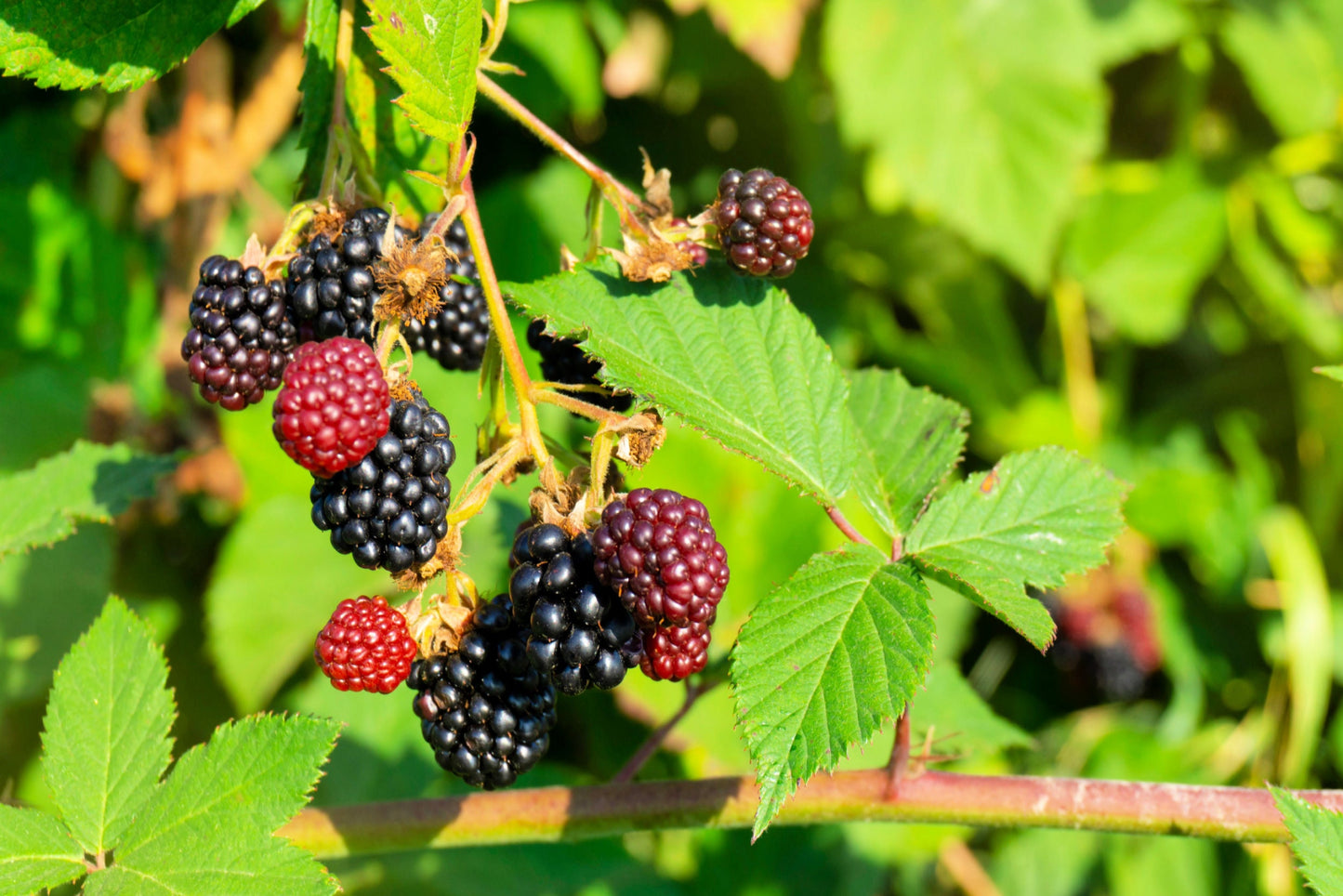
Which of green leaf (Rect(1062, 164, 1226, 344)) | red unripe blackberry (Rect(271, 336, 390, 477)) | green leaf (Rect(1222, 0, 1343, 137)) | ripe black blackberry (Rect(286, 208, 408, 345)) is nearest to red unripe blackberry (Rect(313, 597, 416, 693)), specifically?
red unripe blackberry (Rect(271, 336, 390, 477))

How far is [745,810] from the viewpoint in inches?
49.1

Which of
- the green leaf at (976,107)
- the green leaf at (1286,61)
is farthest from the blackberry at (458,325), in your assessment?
the green leaf at (1286,61)

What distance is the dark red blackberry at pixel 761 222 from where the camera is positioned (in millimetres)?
1106

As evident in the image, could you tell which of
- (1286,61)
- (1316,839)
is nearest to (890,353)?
(1286,61)

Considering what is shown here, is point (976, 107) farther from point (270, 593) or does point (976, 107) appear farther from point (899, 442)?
point (270, 593)

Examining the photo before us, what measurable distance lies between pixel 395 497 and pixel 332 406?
115mm

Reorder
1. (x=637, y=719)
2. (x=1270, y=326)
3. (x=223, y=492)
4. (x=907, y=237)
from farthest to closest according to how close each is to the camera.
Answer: (x=1270, y=326)
(x=907, y=237)
(x=223, y=492)
(x=637, y=719)

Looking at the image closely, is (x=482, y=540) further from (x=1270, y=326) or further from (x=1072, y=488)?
(x=1270, y=326)

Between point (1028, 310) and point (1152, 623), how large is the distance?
1.07 metres

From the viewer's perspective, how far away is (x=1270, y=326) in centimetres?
336

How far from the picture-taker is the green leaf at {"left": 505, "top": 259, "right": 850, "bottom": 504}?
1126mm

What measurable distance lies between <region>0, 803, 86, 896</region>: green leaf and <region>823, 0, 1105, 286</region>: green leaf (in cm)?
213

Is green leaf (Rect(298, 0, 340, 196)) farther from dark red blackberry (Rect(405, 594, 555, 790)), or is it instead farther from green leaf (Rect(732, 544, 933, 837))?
green leaf (Rect(732, 544, 933, 837))

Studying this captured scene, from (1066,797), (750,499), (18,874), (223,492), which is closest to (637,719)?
(750,499)
